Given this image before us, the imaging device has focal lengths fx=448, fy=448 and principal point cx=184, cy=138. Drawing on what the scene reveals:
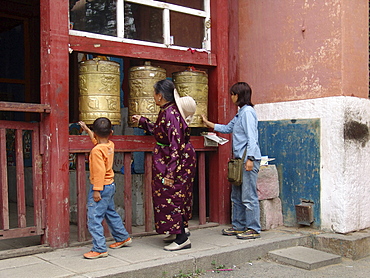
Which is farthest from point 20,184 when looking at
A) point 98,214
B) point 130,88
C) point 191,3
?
point 191,3

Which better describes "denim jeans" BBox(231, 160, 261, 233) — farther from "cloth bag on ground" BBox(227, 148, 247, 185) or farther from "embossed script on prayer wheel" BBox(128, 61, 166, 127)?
"embossed script on prayer wheel" BBox(128, 61, 166, 127)

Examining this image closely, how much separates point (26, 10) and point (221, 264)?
5.58 meters

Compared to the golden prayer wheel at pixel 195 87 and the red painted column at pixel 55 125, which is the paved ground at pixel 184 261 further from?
the golden prayer wheel at pixel 195 87

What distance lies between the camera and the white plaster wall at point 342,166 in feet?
16.0

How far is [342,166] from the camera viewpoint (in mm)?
4863

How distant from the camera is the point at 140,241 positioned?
4.64 m

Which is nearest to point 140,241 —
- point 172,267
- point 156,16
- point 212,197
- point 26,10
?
point 172,267

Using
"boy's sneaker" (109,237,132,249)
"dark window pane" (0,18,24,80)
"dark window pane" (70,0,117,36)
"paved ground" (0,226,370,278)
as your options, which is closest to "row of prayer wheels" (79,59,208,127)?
"dark window pane" (70,0,117,36)

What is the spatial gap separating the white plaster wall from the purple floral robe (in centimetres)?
169

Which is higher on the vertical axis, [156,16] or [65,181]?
[156,16]

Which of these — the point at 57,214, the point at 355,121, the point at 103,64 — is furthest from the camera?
the point at 355,121

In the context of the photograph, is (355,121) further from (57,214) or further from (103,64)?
(57,214)

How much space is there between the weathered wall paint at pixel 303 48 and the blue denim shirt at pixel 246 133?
2.76ft

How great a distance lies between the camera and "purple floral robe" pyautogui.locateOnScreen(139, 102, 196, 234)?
417 centimetres
